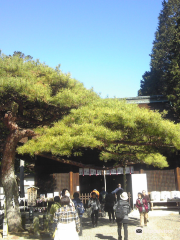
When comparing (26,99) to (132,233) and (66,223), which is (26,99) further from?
(132,233)

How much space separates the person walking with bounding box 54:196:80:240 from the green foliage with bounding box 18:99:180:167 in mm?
2433

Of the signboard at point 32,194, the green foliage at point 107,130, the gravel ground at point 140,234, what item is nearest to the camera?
the green foliage at point 107,130

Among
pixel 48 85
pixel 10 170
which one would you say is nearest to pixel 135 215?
pixel 10 170

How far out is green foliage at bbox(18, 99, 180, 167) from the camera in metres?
6.14

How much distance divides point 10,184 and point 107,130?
407 centimetres

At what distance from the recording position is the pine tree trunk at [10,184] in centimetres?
775

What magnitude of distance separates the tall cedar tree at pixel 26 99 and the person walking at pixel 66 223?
13.4 ft

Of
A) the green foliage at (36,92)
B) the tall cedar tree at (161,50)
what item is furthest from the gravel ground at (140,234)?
the tall cedar tree at (161,50)

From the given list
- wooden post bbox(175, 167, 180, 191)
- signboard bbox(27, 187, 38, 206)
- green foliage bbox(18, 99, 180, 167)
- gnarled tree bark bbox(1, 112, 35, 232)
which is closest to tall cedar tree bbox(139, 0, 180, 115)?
wooden post bbox(175, 167, 180, 191)

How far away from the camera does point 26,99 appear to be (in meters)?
7.46

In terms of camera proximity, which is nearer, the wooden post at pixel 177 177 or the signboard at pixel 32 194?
the wooden post at pixel 177 177

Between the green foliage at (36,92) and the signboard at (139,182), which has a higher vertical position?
the green foliage at (36,92)

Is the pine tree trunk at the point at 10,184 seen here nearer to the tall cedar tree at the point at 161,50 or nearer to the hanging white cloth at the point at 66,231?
the hanging white cloth at the point at 66,231

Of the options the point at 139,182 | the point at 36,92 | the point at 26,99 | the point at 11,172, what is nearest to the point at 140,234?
the point at 11,172
